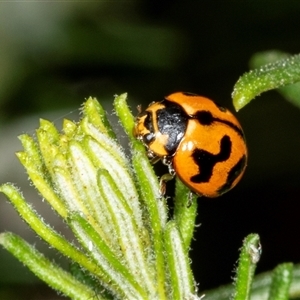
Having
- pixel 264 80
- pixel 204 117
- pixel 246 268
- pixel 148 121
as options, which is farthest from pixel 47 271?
pixel 264 80

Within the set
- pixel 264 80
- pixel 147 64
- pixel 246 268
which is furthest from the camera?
pixel 147 64

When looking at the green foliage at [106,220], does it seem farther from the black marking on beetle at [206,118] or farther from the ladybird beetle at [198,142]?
the black marking on beetle at [206,118]

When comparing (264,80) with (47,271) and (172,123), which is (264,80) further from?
(47,271)

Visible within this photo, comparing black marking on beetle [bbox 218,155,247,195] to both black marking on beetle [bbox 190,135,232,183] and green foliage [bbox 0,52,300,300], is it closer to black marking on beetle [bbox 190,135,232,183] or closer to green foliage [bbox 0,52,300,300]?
black marking on beetle [bbox 190,135,232,183]

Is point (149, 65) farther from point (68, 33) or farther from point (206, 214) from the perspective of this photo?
point (206, 214)

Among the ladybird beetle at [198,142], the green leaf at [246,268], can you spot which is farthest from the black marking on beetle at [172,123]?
the green leaf at [246,268]

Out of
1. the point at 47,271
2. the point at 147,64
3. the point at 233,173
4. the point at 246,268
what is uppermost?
the point at 147,64

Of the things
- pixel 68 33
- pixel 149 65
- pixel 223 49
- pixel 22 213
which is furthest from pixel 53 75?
pixel 22 213
